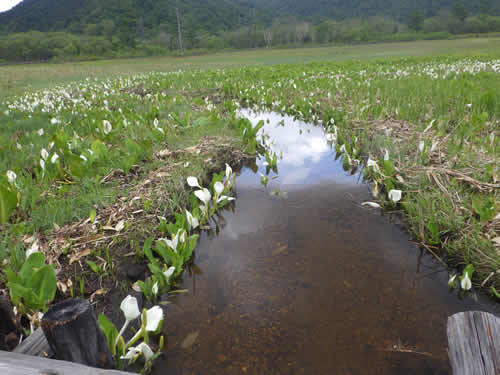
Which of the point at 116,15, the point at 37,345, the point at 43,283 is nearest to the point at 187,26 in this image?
the point at 116,15

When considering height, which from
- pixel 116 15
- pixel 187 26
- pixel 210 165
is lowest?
pixel 210 165

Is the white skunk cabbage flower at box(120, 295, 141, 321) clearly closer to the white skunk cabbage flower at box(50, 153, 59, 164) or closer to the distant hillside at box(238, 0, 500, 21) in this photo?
the white skunk cabbage flower at box(50, 153, 59, 164)

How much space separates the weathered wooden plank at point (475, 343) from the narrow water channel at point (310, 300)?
574 mm

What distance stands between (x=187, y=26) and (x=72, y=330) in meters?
99.4

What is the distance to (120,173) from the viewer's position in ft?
11.4

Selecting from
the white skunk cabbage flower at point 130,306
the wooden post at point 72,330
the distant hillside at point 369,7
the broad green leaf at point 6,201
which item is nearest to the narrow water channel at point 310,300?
the white skunk cabbage flower at point 130,306

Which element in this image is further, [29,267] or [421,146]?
[421,146]

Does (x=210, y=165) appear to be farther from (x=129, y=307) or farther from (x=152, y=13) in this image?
(x=152, y=13)

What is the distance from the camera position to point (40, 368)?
2.93 feet

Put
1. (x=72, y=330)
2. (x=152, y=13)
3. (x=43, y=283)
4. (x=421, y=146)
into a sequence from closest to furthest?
1. (x=72, y=330)
2. (x=43, y=283)
3. (x=421, y=146)
4. (x=152, y=13)

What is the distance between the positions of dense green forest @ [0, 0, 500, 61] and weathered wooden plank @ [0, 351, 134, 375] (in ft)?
173

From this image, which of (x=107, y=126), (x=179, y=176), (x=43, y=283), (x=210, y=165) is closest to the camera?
(x=43, y=283)

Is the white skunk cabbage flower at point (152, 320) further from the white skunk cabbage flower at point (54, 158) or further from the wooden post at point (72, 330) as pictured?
the white skunk cabbage flower at point (54, 158)

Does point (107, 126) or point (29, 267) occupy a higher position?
point (107, 126)
